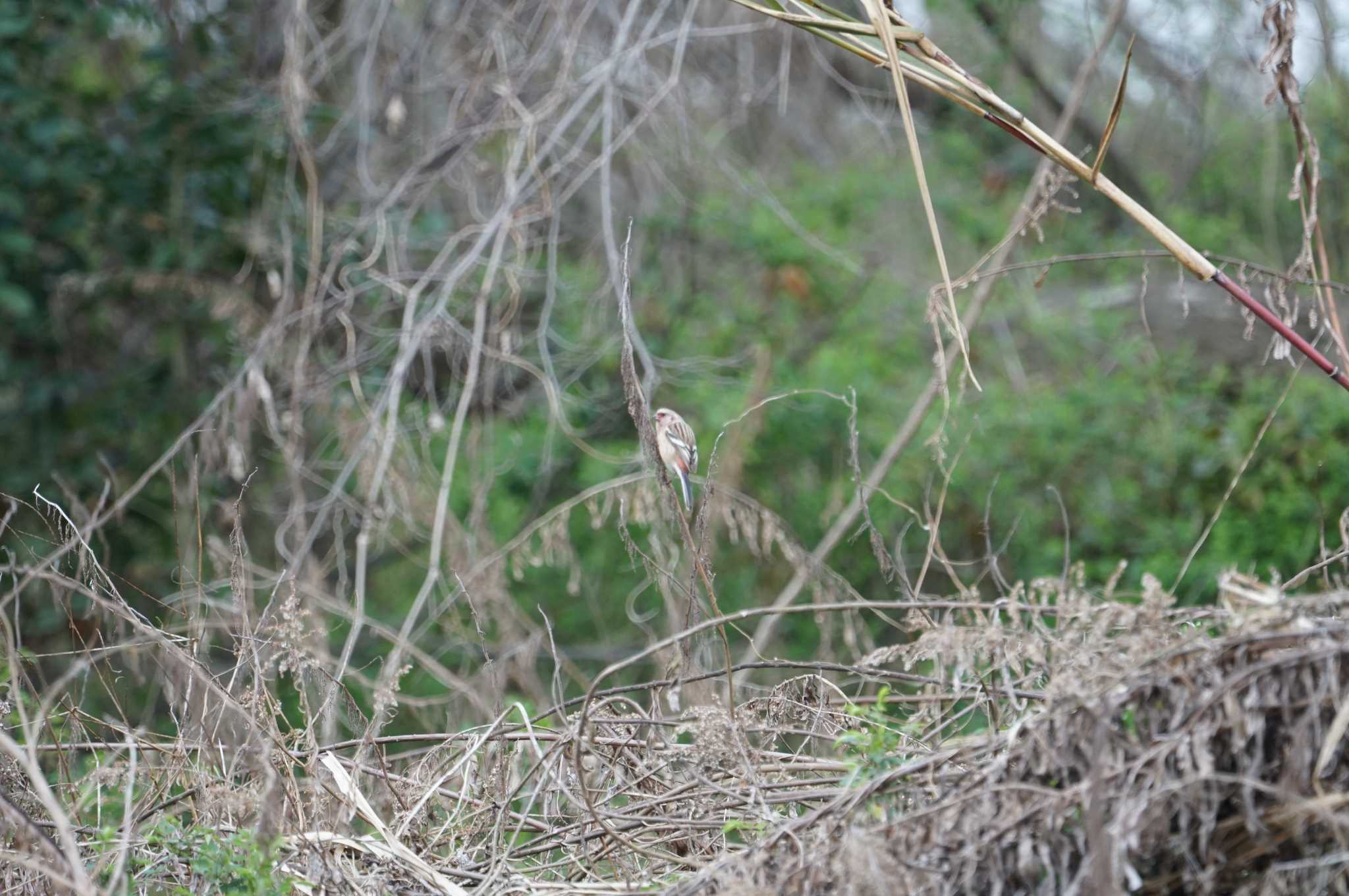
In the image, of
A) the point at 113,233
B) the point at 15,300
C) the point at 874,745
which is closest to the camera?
the point at 874,745

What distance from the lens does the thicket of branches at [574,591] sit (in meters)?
1.90

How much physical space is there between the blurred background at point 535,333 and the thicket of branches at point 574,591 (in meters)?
0.06

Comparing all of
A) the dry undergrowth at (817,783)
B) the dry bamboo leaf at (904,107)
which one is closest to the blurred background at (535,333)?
the dry undergrowth at (817,783)

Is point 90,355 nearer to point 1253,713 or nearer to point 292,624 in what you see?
point 292,624

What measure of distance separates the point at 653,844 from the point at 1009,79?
29.1 ft

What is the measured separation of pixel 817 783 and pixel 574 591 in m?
2.39

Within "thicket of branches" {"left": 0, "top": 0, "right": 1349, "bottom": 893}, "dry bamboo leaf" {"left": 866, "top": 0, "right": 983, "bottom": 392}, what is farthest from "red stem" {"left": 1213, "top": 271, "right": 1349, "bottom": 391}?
"dry bamboo leaf" {"left": 866, "top": 0, "right": 983, "bottom": 392}

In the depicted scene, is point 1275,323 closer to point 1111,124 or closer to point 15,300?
point 1111,124

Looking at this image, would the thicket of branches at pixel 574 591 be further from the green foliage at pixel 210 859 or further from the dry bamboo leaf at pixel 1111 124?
the dry bamboo leaf at pixel 1111 124

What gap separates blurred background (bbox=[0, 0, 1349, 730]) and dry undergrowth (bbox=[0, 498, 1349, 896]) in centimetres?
148

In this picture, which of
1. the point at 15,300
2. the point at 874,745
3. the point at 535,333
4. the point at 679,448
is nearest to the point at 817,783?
the point at 874,745

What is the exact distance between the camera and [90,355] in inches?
292

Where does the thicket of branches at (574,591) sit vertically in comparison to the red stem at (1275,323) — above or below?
below

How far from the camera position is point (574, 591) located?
4.75 m
